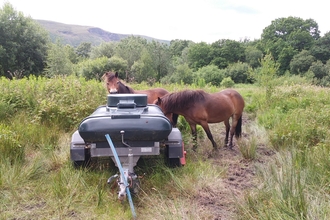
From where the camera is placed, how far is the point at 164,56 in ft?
145

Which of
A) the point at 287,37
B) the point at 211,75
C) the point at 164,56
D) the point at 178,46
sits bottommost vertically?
the point at 211,75

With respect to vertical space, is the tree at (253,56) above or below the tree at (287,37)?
below

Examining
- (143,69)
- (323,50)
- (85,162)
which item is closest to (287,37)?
(323,50)

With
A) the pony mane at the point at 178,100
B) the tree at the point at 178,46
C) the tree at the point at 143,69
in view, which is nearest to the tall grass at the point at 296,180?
the pony mane at the point at 178,100

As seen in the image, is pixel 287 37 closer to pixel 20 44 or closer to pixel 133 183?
pixel 20 44

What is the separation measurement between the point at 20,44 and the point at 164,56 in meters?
22.5

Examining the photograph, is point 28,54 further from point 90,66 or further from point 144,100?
point 144,100

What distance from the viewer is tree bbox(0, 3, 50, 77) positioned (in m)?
26.4

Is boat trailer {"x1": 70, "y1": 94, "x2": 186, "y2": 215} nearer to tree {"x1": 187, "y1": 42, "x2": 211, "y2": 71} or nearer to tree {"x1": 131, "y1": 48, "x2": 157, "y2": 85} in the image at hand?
tree {"x1": 131, "y1": 48, "x2": 157, "y2": 85}

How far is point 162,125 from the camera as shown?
2852mm

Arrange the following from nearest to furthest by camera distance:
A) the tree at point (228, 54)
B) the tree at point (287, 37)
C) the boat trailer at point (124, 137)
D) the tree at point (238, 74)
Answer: the boat trailer at point (124, 137) < the tree at point (238, 74) < the tree at point (287, 37) < the tree at point (228, 54)

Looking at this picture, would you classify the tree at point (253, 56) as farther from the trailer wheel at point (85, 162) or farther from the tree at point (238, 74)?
the trailer wheel at point (85, 162)

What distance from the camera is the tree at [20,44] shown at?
26.4m

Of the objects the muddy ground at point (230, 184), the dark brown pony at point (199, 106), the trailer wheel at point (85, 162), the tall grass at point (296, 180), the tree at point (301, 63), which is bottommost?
the muddy ground at point (230, 184)
